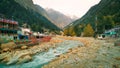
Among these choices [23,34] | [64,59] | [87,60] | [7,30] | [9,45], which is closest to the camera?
[87,60]

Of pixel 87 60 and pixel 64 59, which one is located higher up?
pixel 87 60

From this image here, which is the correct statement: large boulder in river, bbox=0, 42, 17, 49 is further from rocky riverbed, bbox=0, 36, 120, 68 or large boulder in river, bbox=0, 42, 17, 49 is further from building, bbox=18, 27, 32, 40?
building, bbox=18, 27, 32, 40

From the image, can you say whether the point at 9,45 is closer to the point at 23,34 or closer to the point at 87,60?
the point at 87,60

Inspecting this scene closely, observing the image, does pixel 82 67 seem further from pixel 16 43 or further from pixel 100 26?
pixel 100 26

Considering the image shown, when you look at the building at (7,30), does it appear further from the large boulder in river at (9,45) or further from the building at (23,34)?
the large boulder in river at (9,45)

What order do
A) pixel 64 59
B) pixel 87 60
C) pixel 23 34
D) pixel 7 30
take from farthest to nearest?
pixel 23 34
pixel 7 30
pixel 64 59
pixel 87 60

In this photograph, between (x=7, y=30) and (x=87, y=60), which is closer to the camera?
(x=87, y=60)

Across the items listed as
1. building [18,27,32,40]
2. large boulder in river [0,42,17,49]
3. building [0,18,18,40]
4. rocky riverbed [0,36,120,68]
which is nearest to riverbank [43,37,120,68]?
rocky riverbed [0,36,120,68]

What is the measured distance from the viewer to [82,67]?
29781 mm

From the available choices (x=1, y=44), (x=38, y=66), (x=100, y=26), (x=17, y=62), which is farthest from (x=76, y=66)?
(x=100, y=26)

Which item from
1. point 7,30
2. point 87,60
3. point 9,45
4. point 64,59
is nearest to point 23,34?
point 7,30

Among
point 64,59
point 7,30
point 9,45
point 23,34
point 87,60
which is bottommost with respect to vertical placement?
point 64,59

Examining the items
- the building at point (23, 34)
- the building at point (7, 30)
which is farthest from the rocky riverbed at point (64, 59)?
the building at point (23, 34)

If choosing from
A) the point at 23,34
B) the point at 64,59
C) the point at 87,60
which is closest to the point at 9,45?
the point at 64,59
